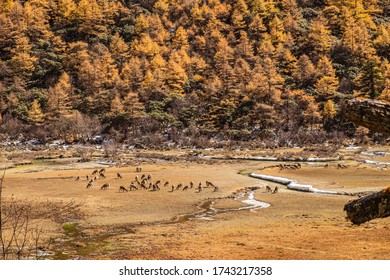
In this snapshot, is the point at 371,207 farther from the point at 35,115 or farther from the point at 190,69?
the point at 190,69

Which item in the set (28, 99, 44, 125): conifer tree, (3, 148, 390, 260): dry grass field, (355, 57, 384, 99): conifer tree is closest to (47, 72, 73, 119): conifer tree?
(28, 99, 44, 125): conifer tree

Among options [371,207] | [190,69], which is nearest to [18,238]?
[371,207]

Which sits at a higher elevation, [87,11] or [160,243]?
[87,11]

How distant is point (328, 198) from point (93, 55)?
257 feet

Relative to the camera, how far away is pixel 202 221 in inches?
554

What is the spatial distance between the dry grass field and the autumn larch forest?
119 feet

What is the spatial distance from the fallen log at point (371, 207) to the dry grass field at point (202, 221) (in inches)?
144

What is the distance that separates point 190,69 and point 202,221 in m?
74.4

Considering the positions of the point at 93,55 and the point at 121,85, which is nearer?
the point at 121,85

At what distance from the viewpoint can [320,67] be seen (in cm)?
7738

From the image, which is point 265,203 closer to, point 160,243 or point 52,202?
point 160,243

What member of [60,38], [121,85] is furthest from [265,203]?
[60,38]
